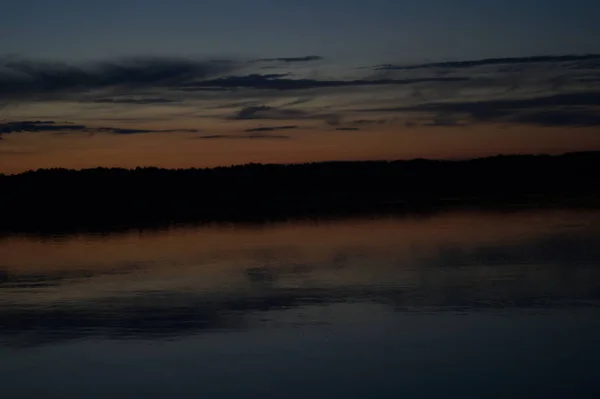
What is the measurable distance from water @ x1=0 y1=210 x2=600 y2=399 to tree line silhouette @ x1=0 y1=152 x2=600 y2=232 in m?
14.7

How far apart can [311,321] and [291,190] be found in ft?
125

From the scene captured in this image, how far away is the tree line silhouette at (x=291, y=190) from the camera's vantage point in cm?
3394

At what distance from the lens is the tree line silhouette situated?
33938 mm

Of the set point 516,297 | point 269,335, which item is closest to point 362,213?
point 516,297

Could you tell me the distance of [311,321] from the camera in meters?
10.2

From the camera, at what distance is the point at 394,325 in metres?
9.92

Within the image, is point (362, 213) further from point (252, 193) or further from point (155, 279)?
point (252, 193)

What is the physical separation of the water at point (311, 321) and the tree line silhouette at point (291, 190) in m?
14.7

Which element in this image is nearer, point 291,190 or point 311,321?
point 311,321

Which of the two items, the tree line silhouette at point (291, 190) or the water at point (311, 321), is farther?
the tree line silhouette at point (291, 190)

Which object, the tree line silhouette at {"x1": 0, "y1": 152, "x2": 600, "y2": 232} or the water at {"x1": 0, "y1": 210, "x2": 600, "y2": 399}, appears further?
the tree line silhouette at {"x1": 0, "y1": 152, "x2": 600, "y2": 232}

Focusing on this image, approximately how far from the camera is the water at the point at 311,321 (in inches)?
317

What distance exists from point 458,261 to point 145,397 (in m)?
A: 8.07

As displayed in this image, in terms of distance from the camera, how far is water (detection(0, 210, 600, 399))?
26.4ft
